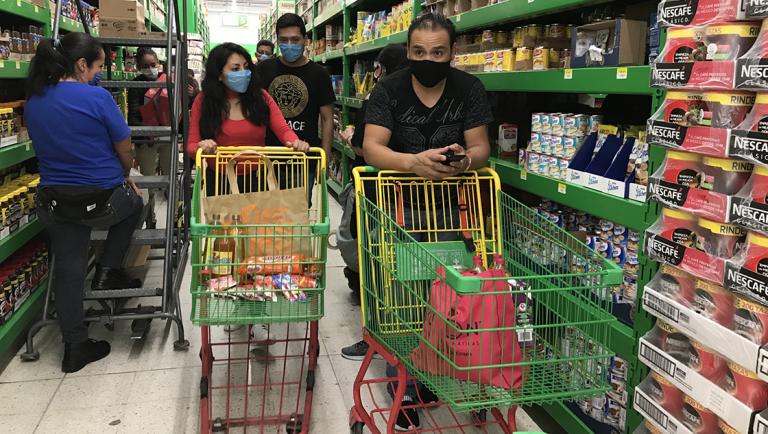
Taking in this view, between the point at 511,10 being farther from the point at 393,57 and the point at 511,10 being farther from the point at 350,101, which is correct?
the point at 350,101

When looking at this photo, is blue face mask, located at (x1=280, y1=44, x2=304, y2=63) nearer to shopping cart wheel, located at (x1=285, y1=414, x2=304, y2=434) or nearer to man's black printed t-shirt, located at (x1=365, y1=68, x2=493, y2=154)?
man's black printed t-shirt, located at (x1=365, y1=68, x2=493, y2=154)

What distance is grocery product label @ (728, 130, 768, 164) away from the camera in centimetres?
162

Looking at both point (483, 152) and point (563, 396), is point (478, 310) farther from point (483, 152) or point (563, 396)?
point (483, 152)

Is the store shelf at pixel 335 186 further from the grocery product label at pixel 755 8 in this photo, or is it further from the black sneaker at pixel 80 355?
the grocery product label at pixel 755 8

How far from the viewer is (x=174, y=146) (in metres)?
3.88

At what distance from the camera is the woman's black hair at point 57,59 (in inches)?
124

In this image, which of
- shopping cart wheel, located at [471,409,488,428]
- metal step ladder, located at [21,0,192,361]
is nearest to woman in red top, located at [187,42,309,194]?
metal step ladder, located at [21,0,192,361]

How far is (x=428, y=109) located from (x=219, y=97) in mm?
1295

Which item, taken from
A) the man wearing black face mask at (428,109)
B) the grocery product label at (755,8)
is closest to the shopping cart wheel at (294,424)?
the man wearing black face mask at (428,109)

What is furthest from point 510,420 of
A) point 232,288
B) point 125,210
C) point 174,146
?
point 174,146

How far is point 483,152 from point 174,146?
2129mm

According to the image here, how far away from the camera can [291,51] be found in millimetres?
4086

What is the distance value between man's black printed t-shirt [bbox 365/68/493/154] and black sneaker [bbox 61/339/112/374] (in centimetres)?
211

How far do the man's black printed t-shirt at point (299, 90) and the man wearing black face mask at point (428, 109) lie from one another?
62.1 inches
